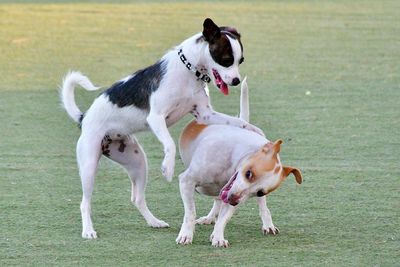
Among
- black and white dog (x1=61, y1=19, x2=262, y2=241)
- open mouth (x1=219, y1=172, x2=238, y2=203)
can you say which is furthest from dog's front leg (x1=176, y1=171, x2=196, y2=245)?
open mouth (x1=219, y1=172, x2=238, y2=203)

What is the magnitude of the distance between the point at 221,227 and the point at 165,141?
582 millimetres

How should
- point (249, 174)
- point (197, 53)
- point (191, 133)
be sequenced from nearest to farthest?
1. point (249, 174)
2. point (197, 53)
3. point (191, 133)

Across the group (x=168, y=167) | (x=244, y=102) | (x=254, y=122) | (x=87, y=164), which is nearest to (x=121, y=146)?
(x=87, y=164)

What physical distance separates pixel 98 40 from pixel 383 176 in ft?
23.3

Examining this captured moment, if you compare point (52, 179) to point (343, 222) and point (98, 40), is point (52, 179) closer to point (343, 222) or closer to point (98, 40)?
point (343, 222)

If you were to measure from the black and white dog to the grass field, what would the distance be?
0.94 feet

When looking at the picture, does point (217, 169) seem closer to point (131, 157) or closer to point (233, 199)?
point (233, 199)

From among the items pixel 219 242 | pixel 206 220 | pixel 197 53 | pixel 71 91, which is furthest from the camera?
pixel 71 91

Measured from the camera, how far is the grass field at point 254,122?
568cm

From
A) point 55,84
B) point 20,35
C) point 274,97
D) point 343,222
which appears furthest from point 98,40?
point 343,222

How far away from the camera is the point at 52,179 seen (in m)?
7.30

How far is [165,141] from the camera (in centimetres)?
599

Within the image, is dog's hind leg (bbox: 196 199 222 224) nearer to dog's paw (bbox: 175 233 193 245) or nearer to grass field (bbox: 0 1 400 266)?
grass field (bbox: 0 1 400 266)

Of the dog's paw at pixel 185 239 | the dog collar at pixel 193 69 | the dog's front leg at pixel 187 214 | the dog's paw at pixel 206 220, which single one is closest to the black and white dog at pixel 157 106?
the dog collar at pixel 193 69
